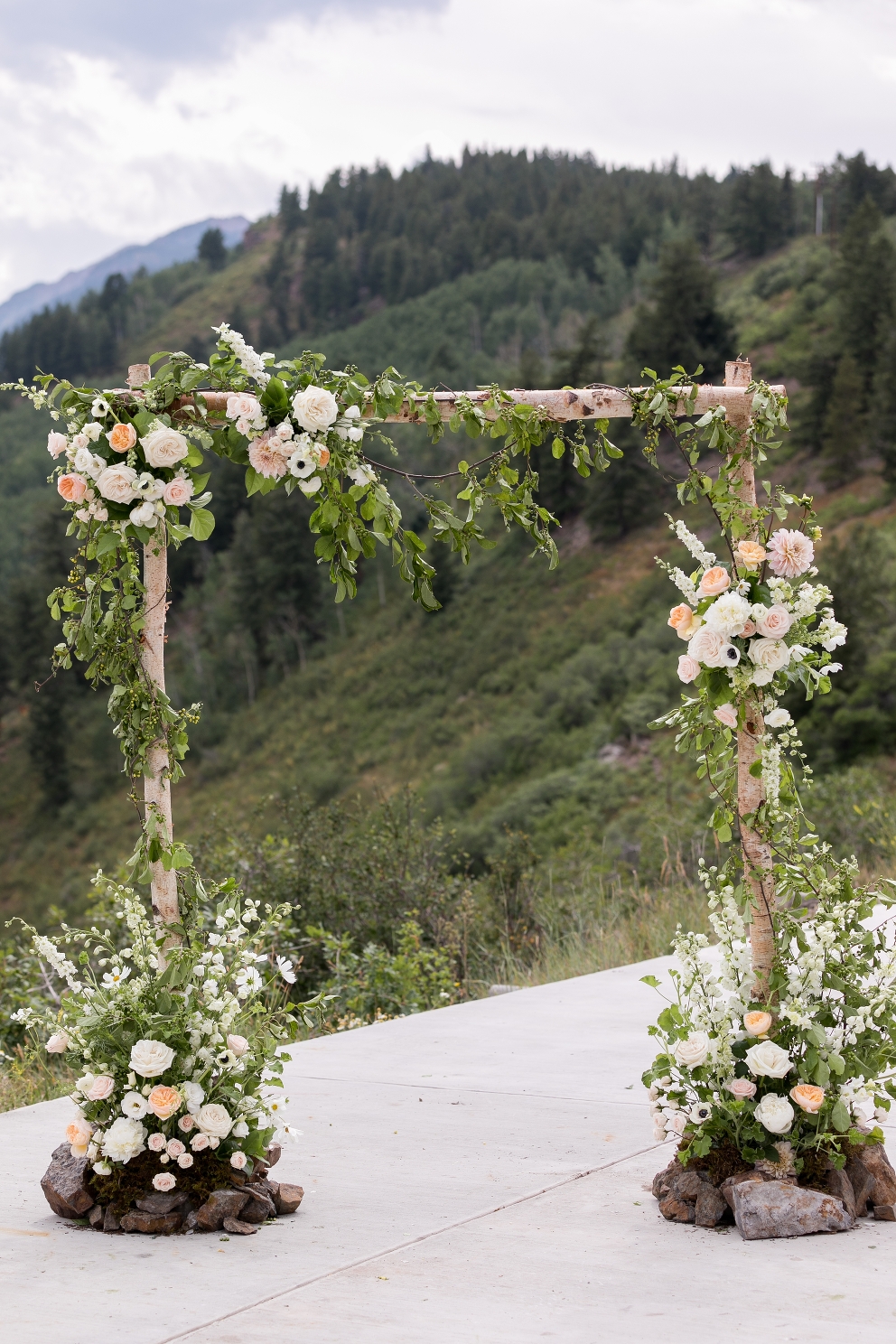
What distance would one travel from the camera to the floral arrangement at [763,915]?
9.95 feet

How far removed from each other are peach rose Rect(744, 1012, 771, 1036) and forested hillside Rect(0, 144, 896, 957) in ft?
15.1

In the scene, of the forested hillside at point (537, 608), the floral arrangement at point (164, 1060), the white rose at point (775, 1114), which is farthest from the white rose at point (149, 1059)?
the forested hillside at point (537, 608)

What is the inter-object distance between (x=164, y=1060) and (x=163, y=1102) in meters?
→ 0.09

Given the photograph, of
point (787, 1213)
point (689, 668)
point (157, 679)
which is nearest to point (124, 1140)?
point (157, 679)

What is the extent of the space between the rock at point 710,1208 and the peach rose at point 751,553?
4.91ft

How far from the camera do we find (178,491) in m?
3.15

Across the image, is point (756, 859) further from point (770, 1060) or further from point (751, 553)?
point (751, 553)

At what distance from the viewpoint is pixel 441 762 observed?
3053cm

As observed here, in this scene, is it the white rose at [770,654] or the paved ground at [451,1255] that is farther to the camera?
the white rose at [770,654]

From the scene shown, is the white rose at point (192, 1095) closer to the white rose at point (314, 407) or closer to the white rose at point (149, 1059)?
the white rose at point (149, 1059)

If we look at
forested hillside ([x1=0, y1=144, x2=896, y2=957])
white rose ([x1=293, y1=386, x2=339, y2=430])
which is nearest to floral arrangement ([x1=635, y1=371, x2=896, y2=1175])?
white rose ([x1=293, y1=386, x2=339, y2=430])

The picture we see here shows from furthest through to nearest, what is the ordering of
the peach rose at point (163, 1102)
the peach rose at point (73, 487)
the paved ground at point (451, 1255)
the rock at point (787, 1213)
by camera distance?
the peach rose at point (73, 487) → the peach rose at point (163, 1102) → the rock at point (787, 1213) → the paved ground at point (451, 1255)

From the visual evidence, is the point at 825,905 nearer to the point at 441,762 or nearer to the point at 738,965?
the point at 738,965

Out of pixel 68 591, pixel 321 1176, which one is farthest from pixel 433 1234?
pixel 68 591
